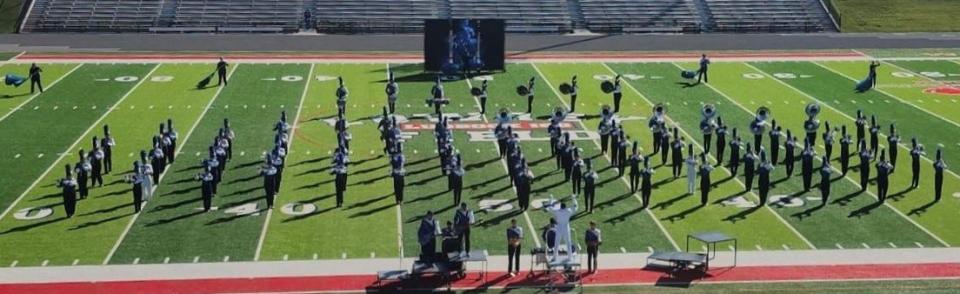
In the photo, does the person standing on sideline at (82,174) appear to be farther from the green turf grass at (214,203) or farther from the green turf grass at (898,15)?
the green turf grass at (898,15)

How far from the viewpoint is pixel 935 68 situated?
44.0 meters

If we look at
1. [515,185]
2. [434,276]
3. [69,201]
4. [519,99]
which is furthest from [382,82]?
[434,276]

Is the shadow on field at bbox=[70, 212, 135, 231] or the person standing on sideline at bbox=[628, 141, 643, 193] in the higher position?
the person standing on sideline at bbox=[628, 141, 643, 193]

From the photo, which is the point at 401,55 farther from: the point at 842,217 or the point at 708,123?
the point at 842,217

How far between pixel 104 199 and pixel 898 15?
4229 centimetres

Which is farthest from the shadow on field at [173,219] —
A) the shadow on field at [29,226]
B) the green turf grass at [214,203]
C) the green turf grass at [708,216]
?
the green turf grass at [708,216]

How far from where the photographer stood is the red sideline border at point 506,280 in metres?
19.3

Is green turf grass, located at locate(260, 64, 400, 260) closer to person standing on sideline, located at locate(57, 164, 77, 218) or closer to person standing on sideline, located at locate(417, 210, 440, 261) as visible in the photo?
person standing on sideline, located at locate(417, 210, 440, 261)

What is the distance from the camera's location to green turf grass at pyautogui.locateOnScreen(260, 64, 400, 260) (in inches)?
852

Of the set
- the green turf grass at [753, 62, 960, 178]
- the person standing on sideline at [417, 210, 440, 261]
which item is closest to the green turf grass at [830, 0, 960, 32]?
the green turf grass at [753, 62, 960, 178]

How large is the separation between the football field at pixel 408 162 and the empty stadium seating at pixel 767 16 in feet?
38.7

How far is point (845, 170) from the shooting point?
27266 mm

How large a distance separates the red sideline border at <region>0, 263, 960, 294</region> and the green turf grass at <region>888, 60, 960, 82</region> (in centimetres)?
2291

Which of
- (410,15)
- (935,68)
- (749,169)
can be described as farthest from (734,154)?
(410,15)
